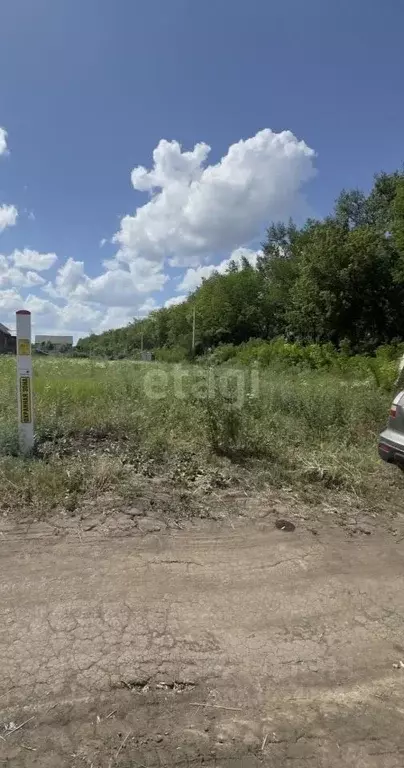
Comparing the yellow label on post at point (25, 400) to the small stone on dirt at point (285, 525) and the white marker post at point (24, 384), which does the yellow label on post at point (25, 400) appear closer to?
the white marker post at point (24, 384)

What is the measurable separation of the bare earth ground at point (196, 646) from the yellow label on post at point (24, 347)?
2178 millimetres

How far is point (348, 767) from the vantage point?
1819mm

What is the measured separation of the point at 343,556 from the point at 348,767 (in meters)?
1.79

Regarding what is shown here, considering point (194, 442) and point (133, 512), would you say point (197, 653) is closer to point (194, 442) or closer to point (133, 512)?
point (133, 512)

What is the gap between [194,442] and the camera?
5.84 meters

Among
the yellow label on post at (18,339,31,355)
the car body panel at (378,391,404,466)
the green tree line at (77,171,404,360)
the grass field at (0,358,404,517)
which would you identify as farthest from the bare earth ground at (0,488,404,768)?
the green tree line at (77,171,404,360)

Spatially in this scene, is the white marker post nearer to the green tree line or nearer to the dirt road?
the dirt road

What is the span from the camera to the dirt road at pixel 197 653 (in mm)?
1884

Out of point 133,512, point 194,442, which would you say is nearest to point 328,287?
point 194,442

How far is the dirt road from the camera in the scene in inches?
74.2

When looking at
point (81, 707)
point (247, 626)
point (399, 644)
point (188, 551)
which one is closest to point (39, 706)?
point (81, 707)

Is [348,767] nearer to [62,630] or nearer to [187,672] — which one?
[187,672]

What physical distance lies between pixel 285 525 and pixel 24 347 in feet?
11.2

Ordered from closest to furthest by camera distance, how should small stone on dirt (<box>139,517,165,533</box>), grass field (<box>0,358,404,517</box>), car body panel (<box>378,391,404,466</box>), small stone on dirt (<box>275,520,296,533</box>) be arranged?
small stone on dirt (<box>139,517,165,533</box>)
small stone on dirt (<box>275,520,296,533</box>)
grass field (<box>0,358,404,517</box>)
car body panel (<box>378,391,404,466</box>)
